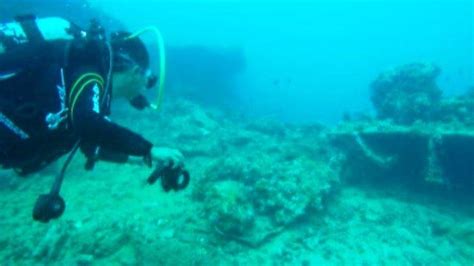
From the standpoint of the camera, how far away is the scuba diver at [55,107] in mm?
2877

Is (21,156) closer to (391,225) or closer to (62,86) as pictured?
(62,86)

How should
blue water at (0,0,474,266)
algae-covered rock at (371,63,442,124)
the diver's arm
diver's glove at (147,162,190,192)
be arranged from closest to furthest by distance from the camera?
the diver's arm < diver's glove at (147,162,190,192) < blue water at (0,0,474,266) < algae-covered rock at (371,63,442,124)

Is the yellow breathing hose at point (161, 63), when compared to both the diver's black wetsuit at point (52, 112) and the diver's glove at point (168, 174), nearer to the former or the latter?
the diver's black wetsuit at point (52, 112)

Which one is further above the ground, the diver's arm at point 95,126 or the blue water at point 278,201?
the diver's arm at point 95,126

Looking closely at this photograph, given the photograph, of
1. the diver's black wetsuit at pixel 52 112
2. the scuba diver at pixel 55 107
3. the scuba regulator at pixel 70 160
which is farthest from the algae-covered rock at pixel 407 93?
the diver's black wetsuit at pixel 52 112

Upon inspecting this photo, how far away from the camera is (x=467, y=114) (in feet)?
39.4

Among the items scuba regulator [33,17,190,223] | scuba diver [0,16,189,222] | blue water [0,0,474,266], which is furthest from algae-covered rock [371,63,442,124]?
scuba diver [0,16,189,222]

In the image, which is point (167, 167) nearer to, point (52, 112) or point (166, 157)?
point (166, 157)

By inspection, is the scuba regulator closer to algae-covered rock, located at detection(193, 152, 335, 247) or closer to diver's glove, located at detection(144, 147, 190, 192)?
diver's glove, located at detection(144, 147, 190, 192)

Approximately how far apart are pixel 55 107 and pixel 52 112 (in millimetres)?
43

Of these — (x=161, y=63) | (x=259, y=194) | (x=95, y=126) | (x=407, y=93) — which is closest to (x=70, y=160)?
(x=95, y=126)

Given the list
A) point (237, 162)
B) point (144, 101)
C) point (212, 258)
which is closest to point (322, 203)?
point (237, 162)

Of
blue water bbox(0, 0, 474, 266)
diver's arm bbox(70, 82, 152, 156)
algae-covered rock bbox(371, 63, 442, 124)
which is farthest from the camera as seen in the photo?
algae-covered rock bbox(371, 63, 442, 124)

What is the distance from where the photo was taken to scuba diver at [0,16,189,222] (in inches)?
113
